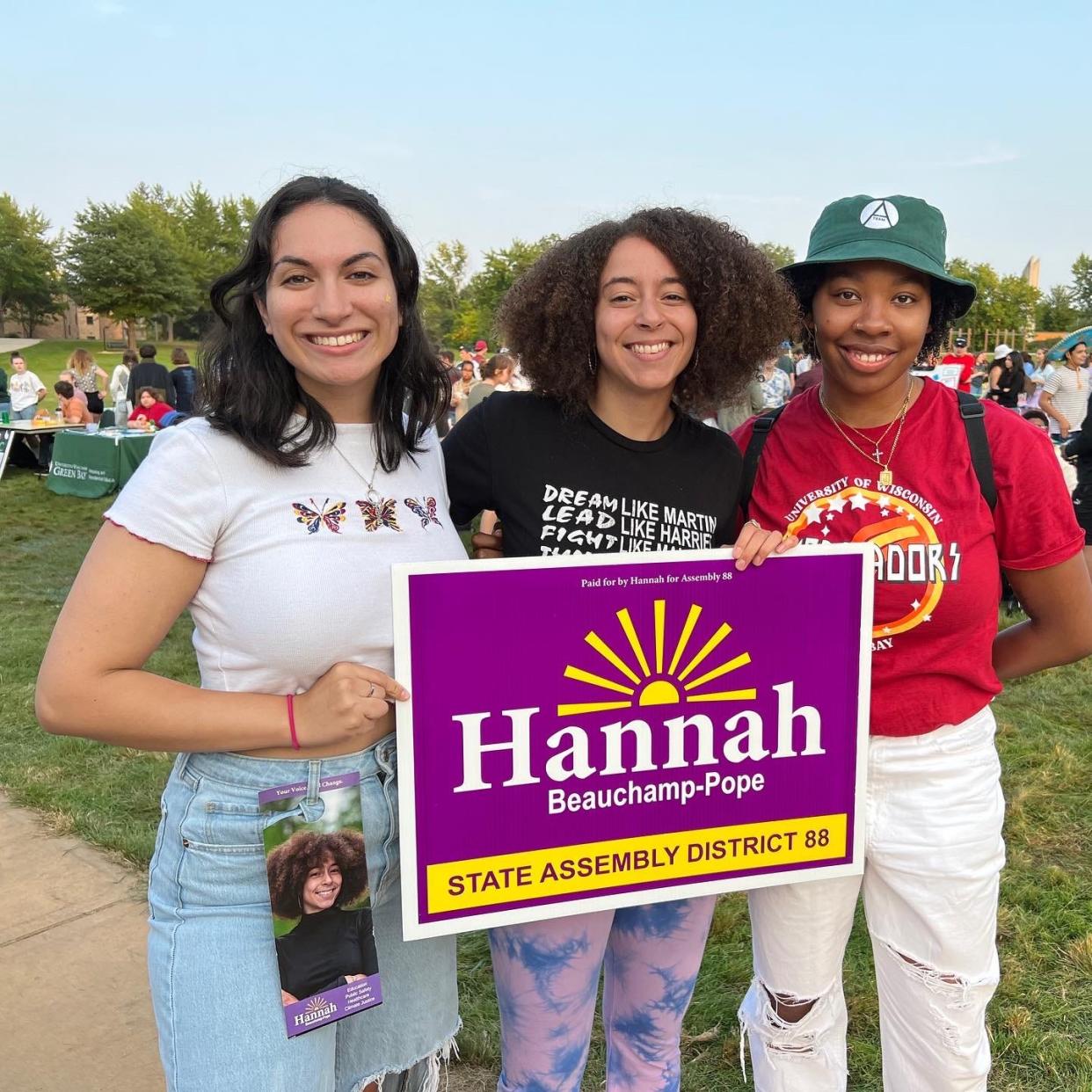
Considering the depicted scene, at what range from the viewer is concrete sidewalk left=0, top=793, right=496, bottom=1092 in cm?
254

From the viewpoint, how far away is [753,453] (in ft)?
6.50

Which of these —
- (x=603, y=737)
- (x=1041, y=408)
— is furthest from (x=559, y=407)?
(x=1041, y=408)

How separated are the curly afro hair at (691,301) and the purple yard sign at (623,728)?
480 mm

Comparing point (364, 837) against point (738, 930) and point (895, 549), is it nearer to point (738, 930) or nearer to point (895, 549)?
point (895, 549)

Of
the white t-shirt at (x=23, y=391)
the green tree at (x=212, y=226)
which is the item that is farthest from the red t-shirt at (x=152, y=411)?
the green tree at (x=212, y=226)

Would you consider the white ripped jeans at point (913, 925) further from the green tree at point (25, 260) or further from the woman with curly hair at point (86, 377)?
the green tree at point (25, 260)

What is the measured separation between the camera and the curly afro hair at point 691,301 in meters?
1.91

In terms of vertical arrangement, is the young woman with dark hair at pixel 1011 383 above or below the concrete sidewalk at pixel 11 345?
below

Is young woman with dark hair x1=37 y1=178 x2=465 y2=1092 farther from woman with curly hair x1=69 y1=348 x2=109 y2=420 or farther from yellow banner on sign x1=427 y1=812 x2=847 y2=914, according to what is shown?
woman with curly hair x1=69 y1=348 x2=109 y2=420

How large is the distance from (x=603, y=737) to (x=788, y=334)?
0.96 meters

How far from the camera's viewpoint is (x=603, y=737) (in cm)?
169

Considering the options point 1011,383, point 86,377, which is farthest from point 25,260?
point 1011,383

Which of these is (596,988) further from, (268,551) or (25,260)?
(25,260)

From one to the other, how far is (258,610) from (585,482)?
66cm
